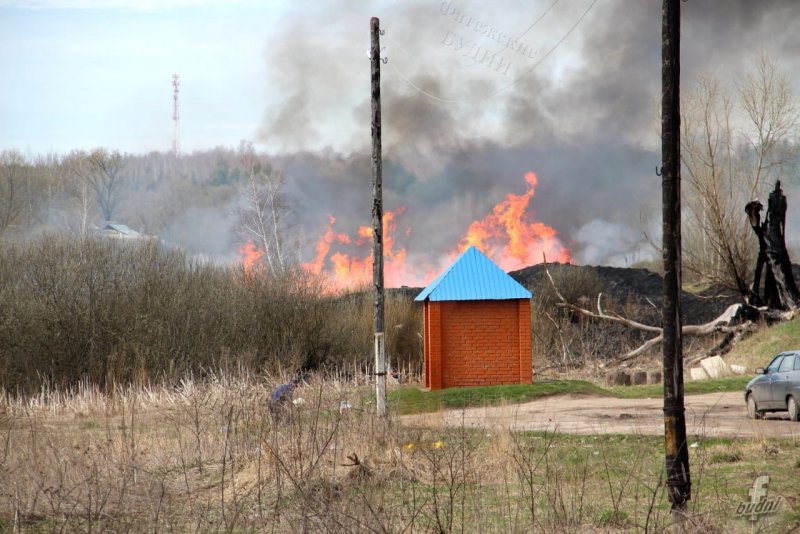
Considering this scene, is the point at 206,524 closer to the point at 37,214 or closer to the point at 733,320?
the point at 733,320

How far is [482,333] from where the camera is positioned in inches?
1075

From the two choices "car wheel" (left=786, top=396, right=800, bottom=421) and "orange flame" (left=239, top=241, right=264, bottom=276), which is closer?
"car wheel" (left=786, top=396, right=800, bottom=421)

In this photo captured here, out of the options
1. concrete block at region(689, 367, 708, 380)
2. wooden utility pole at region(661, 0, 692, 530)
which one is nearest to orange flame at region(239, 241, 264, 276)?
concrete block at region(689, 367, 708, 380)

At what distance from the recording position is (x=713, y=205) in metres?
39.4

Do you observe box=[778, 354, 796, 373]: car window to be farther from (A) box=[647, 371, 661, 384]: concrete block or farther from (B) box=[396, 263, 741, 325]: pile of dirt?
(B) box=[396, 263, 741, 325]: pile of dirt

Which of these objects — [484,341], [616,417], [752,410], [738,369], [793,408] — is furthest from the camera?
[738,369]

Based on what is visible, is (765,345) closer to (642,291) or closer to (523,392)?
(523,392)

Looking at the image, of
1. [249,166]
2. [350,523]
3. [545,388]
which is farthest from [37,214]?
[350,523]

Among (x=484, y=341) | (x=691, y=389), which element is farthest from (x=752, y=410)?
(x=484, y=341)

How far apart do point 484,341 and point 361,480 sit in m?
17.5

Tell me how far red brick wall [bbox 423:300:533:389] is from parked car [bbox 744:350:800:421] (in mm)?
8823

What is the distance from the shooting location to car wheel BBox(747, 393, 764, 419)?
18.8 meters

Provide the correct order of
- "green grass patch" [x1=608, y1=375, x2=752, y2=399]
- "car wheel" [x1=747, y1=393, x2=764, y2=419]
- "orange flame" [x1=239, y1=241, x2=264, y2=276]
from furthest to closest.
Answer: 1. "orange flame" [x1=239, y1=241, x2=264, y2=276]
2. "green grass patch" [x1=608, y1=375, x2=752, y2=399]
3. "car wheel" [x1=747, y1=393, x2=764, y2=419]
